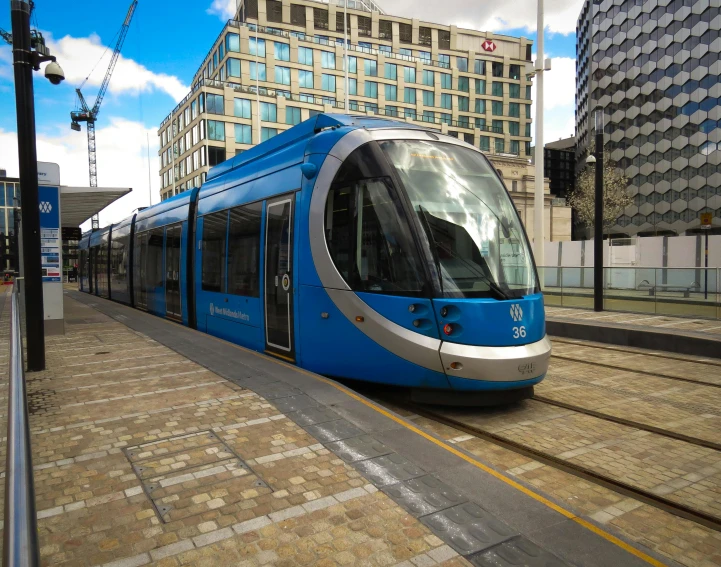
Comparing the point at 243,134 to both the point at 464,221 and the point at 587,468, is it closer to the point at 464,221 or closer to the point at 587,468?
the point at 464,221

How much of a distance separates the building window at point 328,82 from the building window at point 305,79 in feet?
4.57

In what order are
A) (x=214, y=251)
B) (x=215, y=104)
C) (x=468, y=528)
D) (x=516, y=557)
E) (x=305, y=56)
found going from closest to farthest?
(x=516, y=557)
(x=468, y=528)
(x=214, y=251)
(x=215, y=104)
(x=305, y=56)

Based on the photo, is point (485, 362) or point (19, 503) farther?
point (485, 362)

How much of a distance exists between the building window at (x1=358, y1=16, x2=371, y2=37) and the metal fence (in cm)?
5582

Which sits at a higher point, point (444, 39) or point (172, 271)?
point (444, 39)

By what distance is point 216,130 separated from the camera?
55406mm

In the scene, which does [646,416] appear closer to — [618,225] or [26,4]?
[26,4]

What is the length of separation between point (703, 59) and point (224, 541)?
3039 inches

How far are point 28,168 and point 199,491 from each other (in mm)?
5917

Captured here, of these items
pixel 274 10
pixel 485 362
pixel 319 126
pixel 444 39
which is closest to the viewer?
pixel 485 362

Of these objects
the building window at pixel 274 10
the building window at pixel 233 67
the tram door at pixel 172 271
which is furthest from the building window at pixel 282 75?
the tram door at pixel 172 271

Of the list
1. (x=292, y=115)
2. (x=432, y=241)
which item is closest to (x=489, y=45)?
(x=292, y=115)

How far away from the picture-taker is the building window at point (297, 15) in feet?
201

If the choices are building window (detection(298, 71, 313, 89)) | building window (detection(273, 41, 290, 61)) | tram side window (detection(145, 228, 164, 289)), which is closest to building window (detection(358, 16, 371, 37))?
building window (detection(298, 71, 313, 89))
